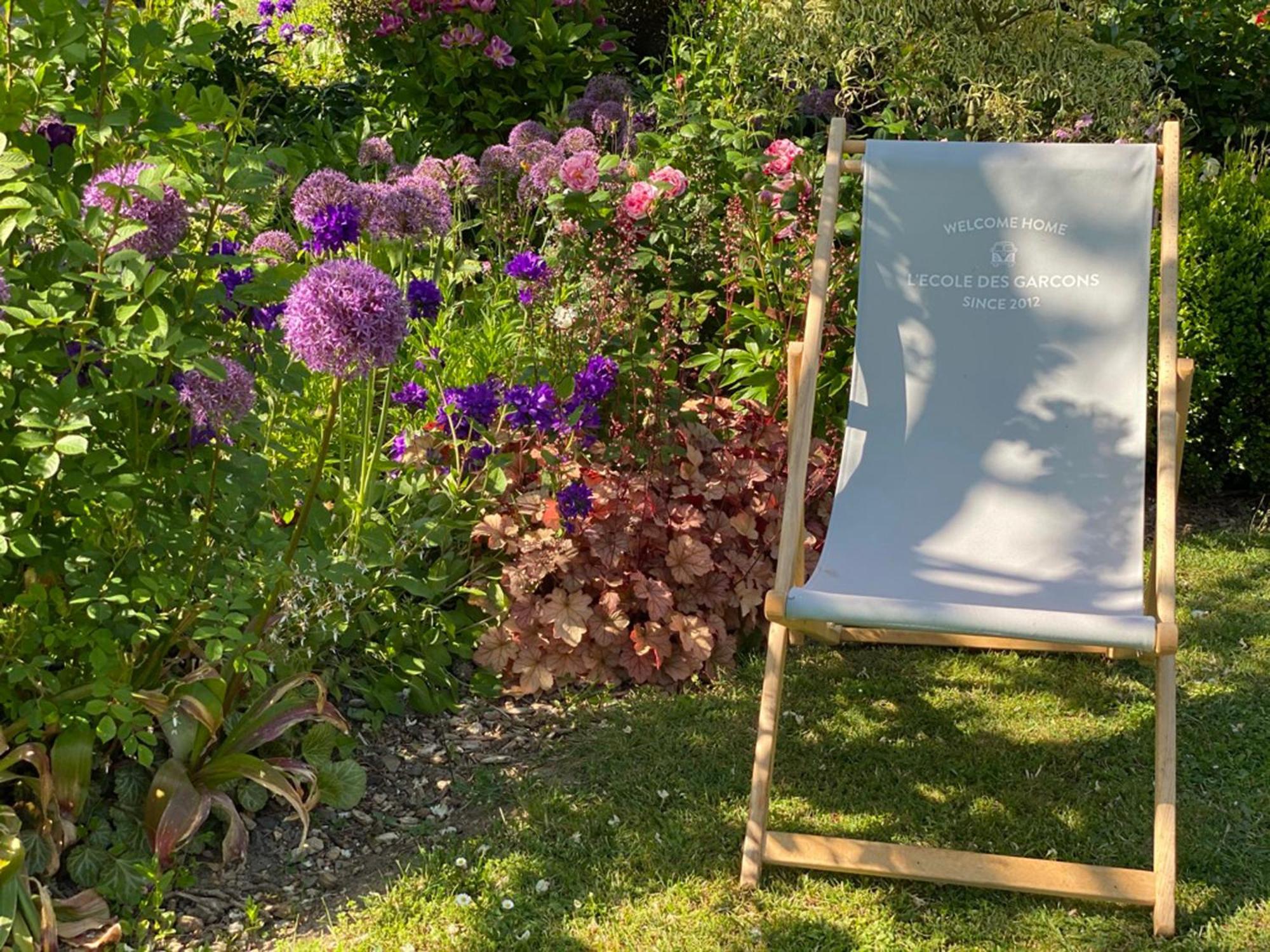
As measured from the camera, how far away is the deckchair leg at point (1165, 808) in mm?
2469

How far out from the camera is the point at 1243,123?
20.1 ft

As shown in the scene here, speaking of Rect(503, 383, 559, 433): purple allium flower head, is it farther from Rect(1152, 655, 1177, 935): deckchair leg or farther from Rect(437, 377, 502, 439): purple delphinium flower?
Rect(1152, 655, 1177, 935): deckchair leg

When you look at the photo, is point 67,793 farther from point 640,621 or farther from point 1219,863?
point 1219,863

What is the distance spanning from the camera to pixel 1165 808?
8.14 ft

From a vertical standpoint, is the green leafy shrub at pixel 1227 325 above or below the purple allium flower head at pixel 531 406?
above

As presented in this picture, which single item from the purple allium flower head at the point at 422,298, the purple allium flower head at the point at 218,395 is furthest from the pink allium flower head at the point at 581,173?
the purple allium flower head at the point at 218,395

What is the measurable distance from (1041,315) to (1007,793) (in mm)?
1048

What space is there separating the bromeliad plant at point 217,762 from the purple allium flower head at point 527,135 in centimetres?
223

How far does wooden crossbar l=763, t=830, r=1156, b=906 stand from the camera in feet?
8.20

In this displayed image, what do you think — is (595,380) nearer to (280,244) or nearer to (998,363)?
(280,244)

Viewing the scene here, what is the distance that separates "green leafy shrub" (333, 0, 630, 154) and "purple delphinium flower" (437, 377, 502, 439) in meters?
2.65

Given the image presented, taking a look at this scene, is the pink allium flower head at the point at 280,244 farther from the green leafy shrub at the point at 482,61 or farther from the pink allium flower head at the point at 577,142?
the green leafy shrub at the point at 482,61

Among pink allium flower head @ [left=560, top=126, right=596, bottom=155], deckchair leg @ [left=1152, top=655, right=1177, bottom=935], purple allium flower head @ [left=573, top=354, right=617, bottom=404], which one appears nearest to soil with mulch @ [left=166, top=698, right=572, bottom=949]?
purple allium flower head @ [left=573, top=354, right=617, bottom=404]

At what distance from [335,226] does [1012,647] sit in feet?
5.28
